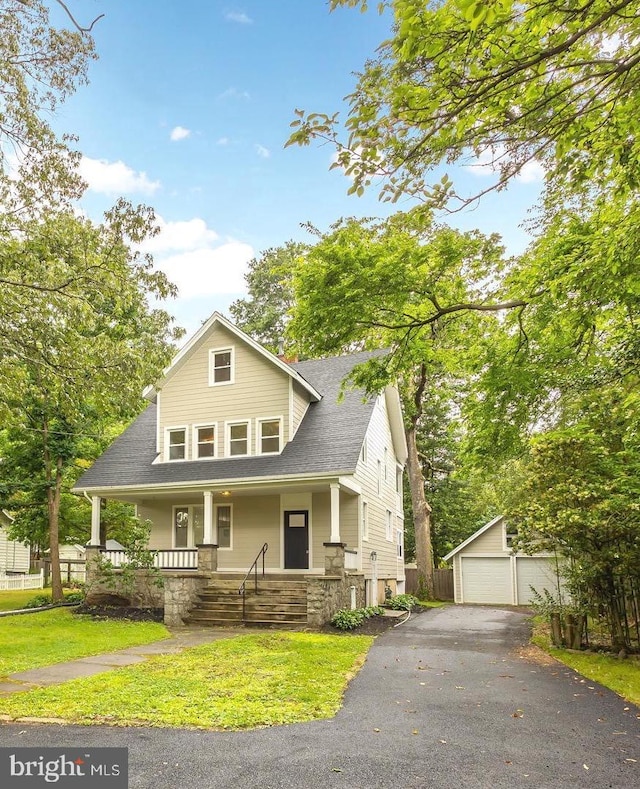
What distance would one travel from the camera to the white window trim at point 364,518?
17.0m

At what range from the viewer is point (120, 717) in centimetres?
556

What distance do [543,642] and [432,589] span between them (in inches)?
538

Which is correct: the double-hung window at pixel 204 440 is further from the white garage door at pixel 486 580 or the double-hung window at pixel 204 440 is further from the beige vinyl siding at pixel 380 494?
the white garage door at pixel 486 580

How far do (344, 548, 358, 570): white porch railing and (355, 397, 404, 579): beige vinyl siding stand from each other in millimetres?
1107

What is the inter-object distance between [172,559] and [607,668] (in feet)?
37.5

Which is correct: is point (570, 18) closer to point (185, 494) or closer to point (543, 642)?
point (543, 642)

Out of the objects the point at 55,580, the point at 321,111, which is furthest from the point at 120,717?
the point at 55,580

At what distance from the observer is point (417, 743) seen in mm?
5047

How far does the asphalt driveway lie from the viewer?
4258 mm

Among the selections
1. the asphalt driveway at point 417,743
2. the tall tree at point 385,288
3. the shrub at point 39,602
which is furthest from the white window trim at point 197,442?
the asphalt driveway at point 417,743

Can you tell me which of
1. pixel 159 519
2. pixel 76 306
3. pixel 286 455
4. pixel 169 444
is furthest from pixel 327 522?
pixel 76 306

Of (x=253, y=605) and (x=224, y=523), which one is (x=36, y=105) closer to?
(x=253, y=605)

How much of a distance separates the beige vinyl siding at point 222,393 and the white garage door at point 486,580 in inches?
481

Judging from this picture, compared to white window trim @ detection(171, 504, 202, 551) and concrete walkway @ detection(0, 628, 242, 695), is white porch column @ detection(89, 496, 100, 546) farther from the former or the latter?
concrete walkway @ detection(0, 628, 242, 695)
